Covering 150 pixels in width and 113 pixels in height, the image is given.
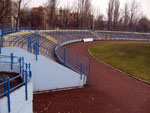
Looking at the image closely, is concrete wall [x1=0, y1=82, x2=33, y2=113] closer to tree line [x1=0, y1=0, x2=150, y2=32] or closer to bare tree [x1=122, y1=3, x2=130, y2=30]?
tree line [x1=0, y1=0, x2=150, y2=32]

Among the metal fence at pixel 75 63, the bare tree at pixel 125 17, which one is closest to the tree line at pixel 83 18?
the bare tree at pixel 125 17

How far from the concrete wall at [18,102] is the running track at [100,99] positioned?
2786 millimetres

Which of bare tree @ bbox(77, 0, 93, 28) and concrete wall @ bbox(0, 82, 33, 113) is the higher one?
bare tree @ bbox(77, 0, 93, 28)

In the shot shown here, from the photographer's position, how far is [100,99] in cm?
1045

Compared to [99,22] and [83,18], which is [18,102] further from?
[99,22]

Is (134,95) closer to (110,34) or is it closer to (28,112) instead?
(28,112)

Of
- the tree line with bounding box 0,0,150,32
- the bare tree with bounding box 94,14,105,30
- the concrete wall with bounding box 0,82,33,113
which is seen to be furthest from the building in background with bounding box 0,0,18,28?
the bare tree with bounding box 94,14,105,30

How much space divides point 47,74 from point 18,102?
528cm

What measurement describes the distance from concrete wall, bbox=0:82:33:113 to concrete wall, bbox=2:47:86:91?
4.21 meters

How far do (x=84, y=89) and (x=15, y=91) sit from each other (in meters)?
7.18

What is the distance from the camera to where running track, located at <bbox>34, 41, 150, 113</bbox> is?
30.1ft

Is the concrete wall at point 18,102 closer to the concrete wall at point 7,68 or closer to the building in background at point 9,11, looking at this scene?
the concrete wall at point 7,68

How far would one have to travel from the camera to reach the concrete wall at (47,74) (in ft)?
32.5

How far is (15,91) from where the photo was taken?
533 cm
